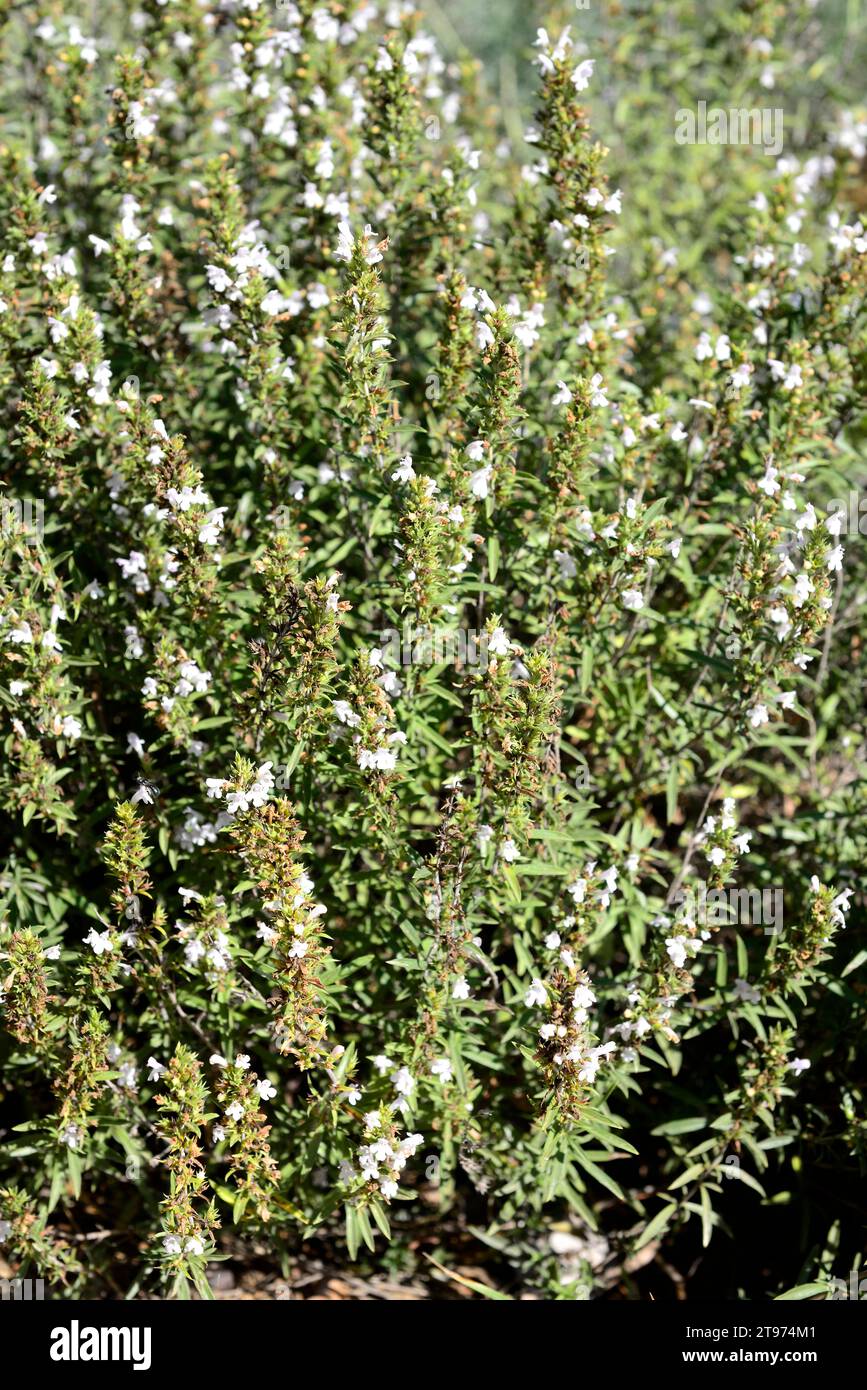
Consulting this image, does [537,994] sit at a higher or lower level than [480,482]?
lower

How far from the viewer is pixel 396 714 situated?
4133 mm

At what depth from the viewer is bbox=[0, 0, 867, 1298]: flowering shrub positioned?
3.88 meters

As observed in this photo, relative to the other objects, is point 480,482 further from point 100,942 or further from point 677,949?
point 100,942

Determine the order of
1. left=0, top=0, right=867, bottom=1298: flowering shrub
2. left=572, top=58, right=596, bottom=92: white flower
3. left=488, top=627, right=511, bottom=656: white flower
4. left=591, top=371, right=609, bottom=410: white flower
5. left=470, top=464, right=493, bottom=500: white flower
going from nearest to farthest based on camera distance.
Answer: left=488, top=627, right=511, bottom=656: white flower, left=0, top=0, right=867, bottom=1298: flowering shrub, left=470, top=464, right=493, bottom=500: white flower, left=591, top=371, right=609, bottom=410: white flower, left=572, top=58, right=596, bottom=92: white flower

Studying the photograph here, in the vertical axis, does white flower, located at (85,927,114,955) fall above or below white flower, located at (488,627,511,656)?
below

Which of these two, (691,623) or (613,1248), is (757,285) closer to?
(691,623)

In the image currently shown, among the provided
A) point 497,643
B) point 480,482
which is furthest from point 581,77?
point 497,643

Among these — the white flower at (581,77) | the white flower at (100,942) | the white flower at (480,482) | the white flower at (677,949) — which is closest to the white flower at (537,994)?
the white flower at (677,949)

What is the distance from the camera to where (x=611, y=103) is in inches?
327

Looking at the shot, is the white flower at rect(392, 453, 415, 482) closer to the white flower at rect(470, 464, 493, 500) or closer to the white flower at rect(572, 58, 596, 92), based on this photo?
the white flower at rect(470, 464, 493, 500)

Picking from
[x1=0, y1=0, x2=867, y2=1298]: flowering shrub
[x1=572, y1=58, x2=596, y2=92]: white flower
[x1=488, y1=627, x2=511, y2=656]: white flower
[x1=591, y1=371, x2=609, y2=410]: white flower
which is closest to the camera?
[x1=488, y1=627, x2=511, y2=656]: white flower

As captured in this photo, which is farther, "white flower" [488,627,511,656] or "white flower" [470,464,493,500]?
"white flower" [470,464,493,500]

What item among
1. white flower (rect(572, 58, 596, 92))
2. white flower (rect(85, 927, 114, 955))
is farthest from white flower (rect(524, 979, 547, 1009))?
white flower (rect(572, 58, 596, 92))

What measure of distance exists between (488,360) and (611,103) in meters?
5.26
